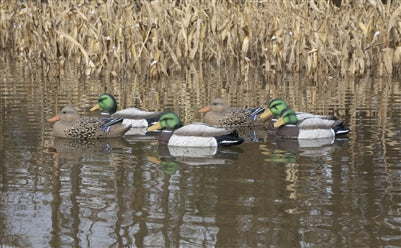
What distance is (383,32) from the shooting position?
21.1 metres

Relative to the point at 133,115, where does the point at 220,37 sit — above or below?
above

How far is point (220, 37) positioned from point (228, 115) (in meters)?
7.70

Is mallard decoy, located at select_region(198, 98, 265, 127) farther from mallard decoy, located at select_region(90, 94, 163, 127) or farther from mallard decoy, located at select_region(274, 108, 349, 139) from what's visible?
mallard decoy, located at select_region(274, 108, 349, 139)

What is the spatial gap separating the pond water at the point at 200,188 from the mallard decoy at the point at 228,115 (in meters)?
0.23

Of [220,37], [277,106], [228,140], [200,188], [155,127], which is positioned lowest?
[200,188]

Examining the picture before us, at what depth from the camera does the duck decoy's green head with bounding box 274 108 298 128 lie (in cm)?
1297

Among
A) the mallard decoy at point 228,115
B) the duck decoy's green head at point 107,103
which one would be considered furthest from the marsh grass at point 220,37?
the duck decoy's green head at point 107,103

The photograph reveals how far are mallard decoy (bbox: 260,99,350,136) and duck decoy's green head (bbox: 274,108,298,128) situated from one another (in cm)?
16

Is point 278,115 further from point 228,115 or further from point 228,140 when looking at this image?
point 228,140

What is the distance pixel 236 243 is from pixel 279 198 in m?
1.68

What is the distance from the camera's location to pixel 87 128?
13.1 metres

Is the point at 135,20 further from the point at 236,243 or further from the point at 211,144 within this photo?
the point at 236,243

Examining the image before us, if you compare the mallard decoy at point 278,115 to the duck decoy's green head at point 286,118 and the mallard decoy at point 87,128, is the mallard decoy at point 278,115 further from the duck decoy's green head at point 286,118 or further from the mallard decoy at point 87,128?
the mallard decoy at point 87,128

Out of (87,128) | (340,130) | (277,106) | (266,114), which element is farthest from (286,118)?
(87,128)
